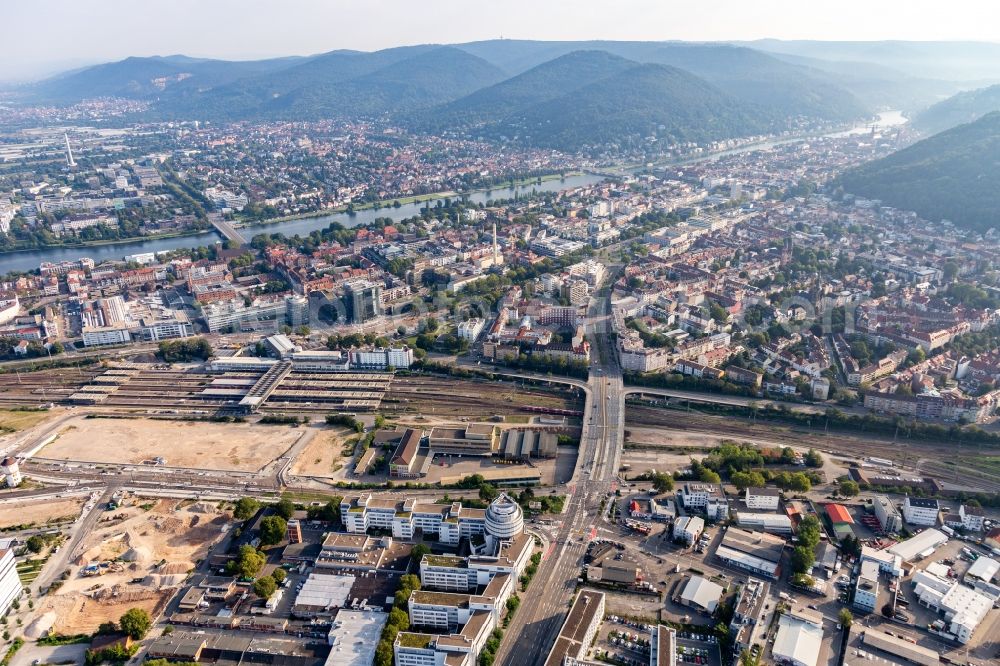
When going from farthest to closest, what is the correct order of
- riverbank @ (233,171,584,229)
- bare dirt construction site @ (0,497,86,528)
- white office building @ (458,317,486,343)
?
riverbank @ (233,171,584,229), white office building @ (458,317,486,343), bare dirt construction site @ (0,497,86,528)

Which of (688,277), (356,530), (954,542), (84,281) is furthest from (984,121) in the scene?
(84,281)

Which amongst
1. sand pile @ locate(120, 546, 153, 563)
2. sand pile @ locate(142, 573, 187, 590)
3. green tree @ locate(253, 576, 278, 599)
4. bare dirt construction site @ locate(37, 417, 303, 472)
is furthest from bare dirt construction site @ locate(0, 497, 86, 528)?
green tree @ locate(253, 576, 278, 599)

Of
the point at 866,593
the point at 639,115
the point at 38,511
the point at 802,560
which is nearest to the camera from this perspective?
the point at 866,593

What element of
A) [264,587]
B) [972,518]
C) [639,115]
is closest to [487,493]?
[264,587]

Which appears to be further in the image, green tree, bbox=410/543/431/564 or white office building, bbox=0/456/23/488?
white office building, bbox=0/456/23/488

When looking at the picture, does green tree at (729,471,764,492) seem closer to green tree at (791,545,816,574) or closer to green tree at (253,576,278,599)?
green tree at (791,545,816,574)

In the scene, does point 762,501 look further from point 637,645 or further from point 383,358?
point 383,358

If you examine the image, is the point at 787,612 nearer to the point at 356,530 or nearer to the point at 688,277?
the point at 356,530

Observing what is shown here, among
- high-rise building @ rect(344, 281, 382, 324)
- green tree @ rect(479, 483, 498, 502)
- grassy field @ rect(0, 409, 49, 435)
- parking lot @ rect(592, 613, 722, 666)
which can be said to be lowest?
parking lot @ rect(592, 613, 722, 666)
